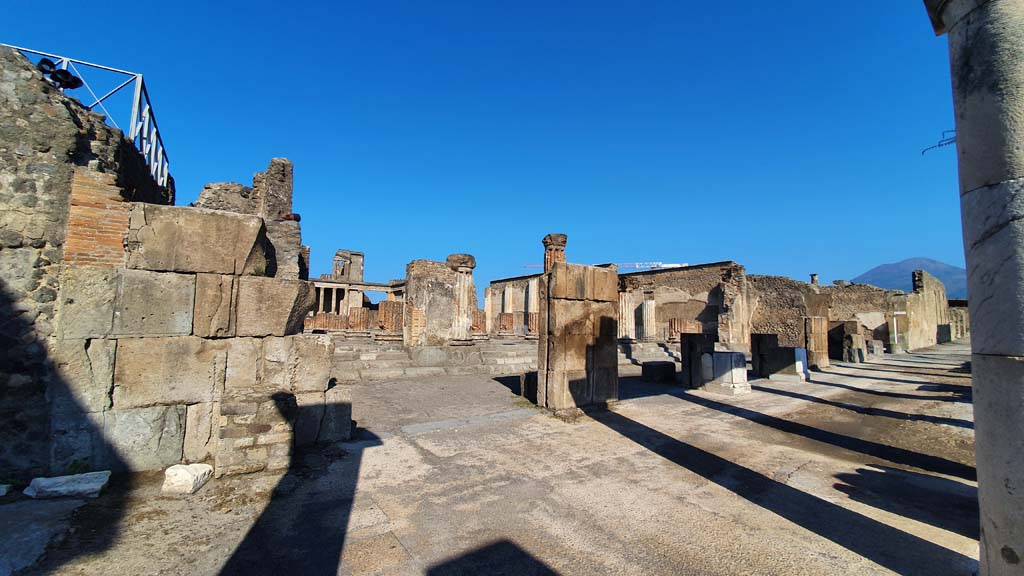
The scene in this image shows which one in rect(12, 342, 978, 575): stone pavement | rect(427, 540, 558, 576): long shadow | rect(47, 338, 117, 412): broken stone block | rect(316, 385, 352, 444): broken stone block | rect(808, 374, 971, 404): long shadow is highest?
rect(47, 338, 117, 412): broken stone block

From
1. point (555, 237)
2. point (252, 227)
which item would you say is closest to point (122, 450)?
point (252, 227)

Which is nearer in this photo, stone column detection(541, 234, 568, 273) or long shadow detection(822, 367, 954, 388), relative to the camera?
long shadow detection(822, 367, 954, 388)

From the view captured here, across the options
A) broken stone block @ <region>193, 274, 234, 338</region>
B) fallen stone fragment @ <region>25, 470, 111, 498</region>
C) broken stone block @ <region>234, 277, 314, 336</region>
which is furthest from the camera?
broken stone block @ <region>234, 277, 314, 336</region>

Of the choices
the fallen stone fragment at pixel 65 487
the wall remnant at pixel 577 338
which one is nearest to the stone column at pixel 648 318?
the wall remnant at pixel 577 338

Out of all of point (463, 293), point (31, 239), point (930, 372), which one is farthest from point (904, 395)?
point (31, 239)

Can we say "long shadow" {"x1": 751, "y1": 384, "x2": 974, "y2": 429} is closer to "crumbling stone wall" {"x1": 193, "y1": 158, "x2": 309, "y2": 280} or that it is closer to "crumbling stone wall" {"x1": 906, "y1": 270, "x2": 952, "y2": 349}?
"crumbling stone wall" {"x1": 193, "y1": 158, "x2": 309, "y2": 280}

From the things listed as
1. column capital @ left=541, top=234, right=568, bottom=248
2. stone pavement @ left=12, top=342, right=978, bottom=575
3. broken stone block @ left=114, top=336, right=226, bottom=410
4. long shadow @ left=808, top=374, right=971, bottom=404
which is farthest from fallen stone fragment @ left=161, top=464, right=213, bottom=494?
column capital @ left=541, top=234, right=568, bottom=248

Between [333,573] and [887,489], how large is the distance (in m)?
4.69

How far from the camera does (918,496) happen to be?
3729 millimetres

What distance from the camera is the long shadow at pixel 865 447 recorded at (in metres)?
4.56

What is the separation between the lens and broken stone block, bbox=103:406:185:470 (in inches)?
157

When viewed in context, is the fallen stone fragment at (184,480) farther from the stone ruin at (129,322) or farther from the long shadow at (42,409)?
the long shadow at (42,409)

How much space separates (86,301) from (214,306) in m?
0.99

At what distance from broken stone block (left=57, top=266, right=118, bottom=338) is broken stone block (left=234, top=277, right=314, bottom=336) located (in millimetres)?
1035
